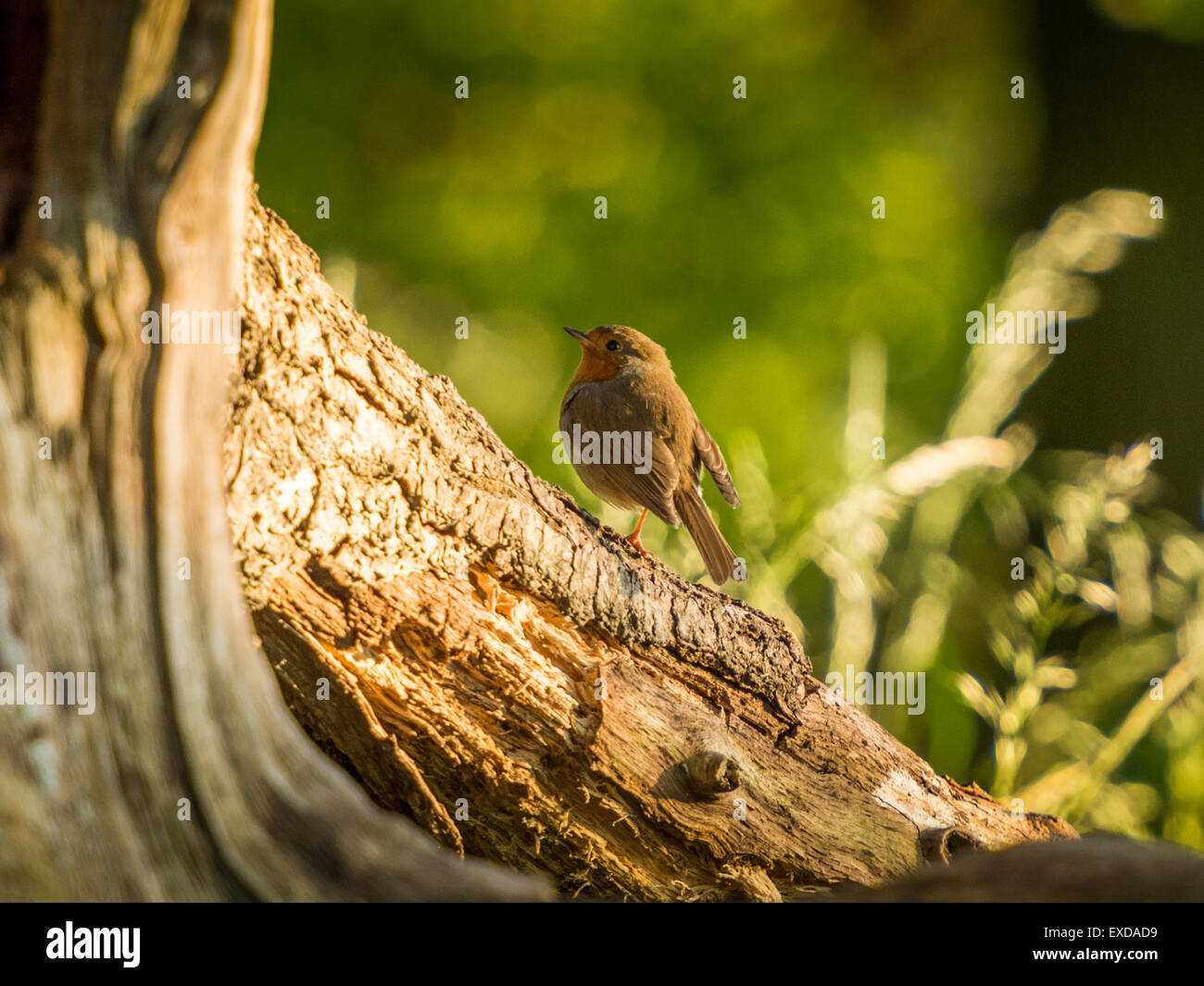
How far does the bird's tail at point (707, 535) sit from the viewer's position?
12.5ft

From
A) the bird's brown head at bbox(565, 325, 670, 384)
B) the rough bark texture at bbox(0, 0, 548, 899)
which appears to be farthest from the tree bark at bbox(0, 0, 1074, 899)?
the bird's brown head at bbox(565, 325, 670, 384)

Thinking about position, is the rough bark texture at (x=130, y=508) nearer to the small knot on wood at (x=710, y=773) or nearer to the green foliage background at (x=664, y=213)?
the small knot on wood at (x=710, y=773)

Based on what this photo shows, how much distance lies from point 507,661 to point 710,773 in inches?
22.1

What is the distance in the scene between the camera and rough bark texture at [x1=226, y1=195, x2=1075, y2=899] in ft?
7.21

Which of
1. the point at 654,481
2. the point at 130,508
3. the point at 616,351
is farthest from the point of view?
the point at 616,351

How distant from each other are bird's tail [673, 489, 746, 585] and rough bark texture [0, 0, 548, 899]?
216 cm

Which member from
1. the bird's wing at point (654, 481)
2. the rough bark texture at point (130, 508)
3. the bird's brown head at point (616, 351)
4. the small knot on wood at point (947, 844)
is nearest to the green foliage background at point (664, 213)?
the bird's brown head at point (616, 351)

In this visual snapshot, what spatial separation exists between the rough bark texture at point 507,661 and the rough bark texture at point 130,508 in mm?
351

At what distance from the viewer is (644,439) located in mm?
4066

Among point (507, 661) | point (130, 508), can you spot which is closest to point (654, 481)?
point (507, 661)

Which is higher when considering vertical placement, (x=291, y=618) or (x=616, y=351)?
(x=616, y=351)

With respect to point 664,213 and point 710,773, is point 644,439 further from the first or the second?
point 664,213

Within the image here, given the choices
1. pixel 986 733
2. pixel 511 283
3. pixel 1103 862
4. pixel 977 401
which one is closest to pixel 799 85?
pixel 511 283

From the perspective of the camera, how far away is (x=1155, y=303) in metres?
7.89
